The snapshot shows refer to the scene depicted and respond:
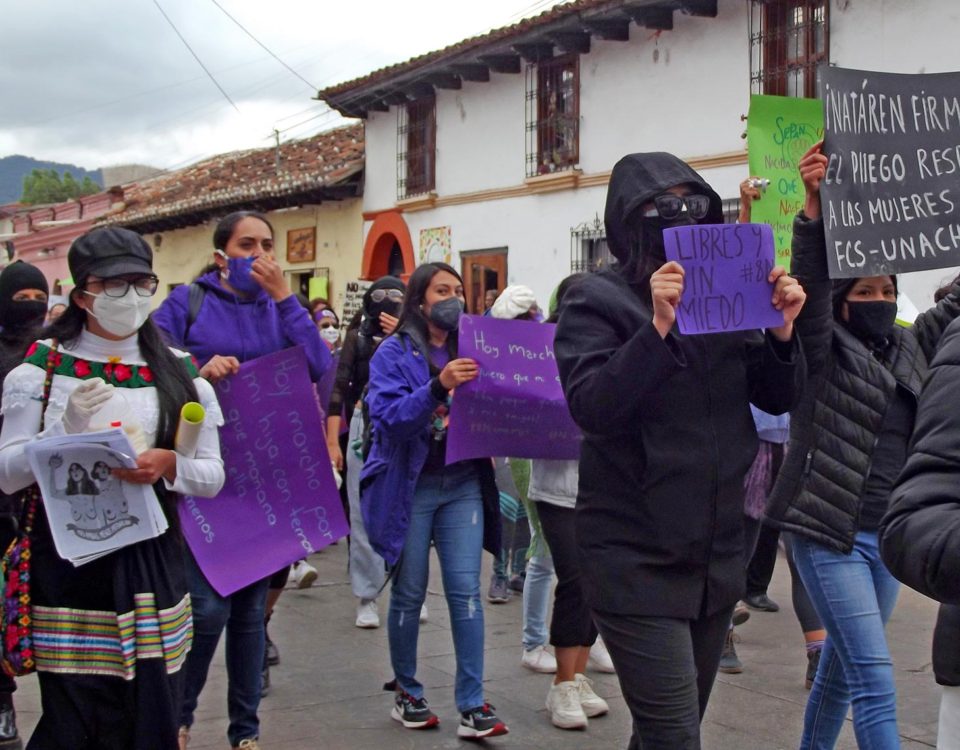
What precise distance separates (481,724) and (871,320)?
2.20m

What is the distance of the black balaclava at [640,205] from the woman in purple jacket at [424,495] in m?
1.58

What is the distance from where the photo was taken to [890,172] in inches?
148

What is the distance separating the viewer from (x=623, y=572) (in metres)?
3.06

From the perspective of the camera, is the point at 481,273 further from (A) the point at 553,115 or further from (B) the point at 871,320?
(B) the point at 871,320

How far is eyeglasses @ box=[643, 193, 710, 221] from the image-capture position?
10.3 feet

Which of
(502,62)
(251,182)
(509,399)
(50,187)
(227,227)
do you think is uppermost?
(50,187)

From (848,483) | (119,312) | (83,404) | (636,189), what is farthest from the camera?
(848,483)

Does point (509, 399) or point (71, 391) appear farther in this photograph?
point (509, 399)

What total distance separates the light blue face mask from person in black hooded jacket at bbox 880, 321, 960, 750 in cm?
294

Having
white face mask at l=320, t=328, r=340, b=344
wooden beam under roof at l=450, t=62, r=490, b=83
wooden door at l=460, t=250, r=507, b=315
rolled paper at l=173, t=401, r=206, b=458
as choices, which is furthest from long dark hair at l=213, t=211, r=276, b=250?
wooden beam under roof at l=450, t=62, r=490, b=83

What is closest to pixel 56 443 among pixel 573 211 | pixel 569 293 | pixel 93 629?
pixel 93 629

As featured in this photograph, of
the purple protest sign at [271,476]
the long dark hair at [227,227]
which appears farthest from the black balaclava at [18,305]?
the purple protest sign at [271,476]

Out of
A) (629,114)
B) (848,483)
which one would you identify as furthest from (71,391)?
(629,114)

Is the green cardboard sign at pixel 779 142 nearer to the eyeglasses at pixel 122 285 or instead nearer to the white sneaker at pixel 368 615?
the eyeglasses at pixel 122 285
